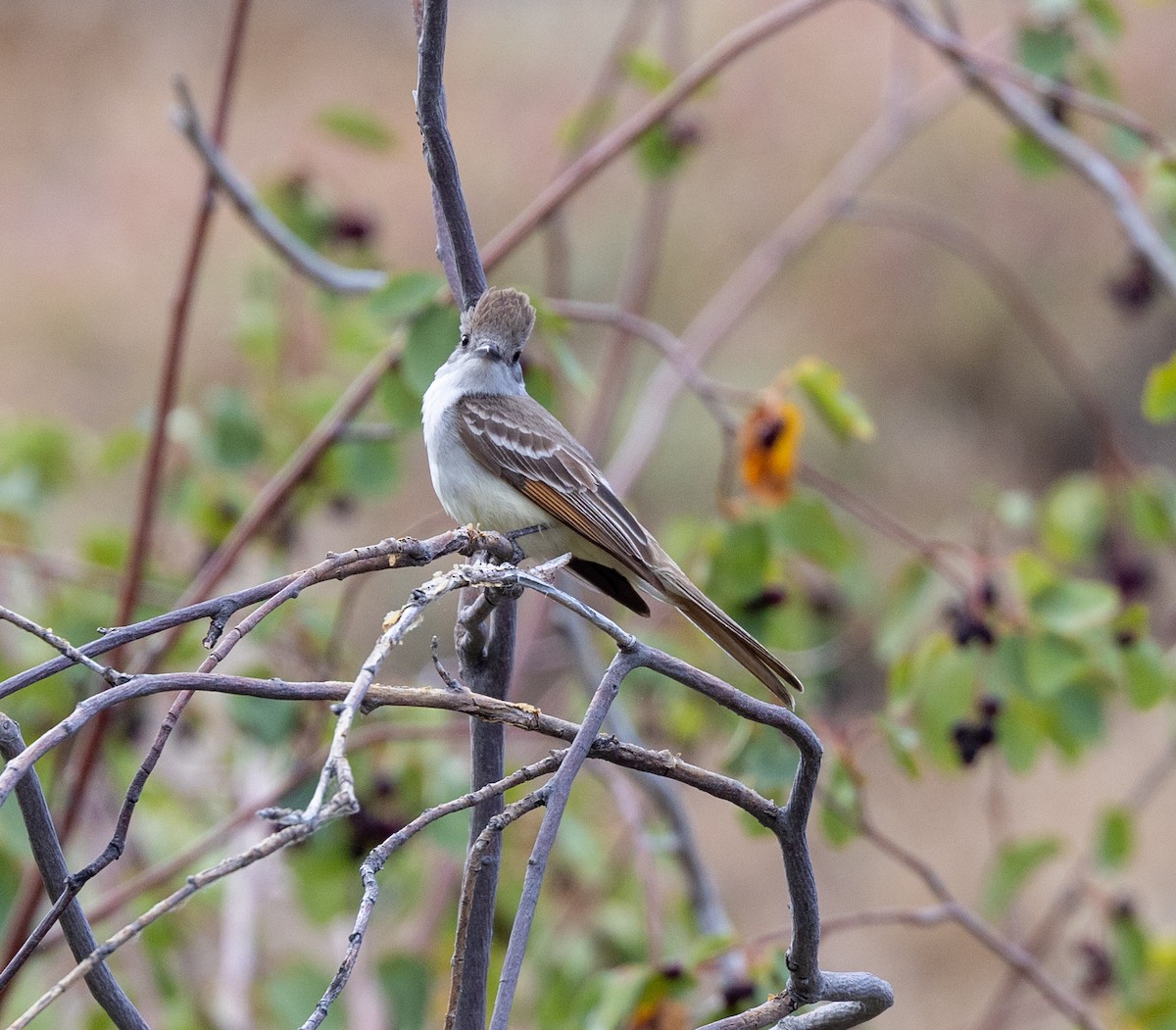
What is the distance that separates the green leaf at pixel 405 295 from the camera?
8.36 ft

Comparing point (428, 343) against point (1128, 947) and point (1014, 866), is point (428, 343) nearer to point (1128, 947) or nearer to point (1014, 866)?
point (1014, 866)

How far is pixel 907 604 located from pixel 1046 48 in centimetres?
138

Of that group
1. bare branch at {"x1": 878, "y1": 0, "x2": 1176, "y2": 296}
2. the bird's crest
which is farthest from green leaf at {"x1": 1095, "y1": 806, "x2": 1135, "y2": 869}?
the bird's crest

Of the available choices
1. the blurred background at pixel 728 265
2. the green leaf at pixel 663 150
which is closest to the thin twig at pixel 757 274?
the green leaf at pixel 663 150

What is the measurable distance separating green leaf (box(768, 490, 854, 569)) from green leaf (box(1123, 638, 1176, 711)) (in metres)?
0.65

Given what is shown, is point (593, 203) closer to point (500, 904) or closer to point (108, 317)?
point (108, 317)

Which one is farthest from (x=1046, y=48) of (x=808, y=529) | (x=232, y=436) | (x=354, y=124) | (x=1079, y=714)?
(x=232, y=436)

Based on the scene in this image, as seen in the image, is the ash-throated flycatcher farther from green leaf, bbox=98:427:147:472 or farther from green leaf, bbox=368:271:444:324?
green leaf, bbox=98:427:147:472

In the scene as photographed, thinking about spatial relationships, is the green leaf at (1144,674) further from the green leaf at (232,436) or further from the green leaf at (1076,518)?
the green leaf at (232,436)

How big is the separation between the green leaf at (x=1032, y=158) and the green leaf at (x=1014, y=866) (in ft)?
5.70

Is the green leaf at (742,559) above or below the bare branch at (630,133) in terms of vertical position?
below

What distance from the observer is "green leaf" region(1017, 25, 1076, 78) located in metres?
3.20

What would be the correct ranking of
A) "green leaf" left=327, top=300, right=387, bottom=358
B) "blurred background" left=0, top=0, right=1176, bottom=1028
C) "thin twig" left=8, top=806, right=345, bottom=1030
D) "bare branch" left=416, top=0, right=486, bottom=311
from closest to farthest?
1. "thin twig" left=8, top=806, right=345, bottom=1030
2. "bare branch" left=416, top=0, right=486, bottom=311
3. "green leaf" left=327, top=300, right=387, bottom=358
4. "blurred background" left=0, top=0, right=1176, bottom=1028

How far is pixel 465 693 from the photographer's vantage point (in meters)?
1.22
